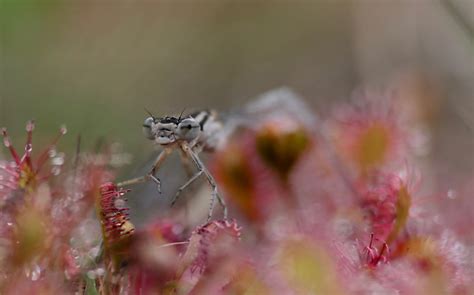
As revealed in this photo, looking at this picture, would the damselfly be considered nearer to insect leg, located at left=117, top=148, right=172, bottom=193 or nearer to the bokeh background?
insect leg, located at left=117, top=148, right=172, bottom=193

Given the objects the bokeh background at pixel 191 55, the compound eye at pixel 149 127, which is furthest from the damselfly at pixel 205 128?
the bokeh background at pixel 191 55

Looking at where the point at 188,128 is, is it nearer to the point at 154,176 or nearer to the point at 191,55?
the point at 154,176

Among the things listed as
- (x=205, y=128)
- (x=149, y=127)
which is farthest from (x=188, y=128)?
(x=205, y=128)

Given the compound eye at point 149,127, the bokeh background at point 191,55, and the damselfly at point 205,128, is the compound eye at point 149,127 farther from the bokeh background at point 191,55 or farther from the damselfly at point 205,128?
the bokeh background at point 191,55

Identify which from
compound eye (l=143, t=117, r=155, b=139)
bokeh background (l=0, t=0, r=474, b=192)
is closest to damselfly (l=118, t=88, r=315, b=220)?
compound eye (l=143, t=117, r=155, b=139)

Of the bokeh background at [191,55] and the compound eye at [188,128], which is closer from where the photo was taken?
the compound eye at [188,128]
